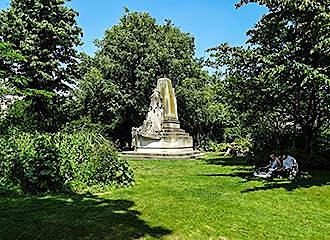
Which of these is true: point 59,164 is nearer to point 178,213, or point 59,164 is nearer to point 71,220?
point 71,220

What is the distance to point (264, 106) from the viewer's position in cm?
1391

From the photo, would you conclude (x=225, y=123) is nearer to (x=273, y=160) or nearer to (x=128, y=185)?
(x=273, y=160)

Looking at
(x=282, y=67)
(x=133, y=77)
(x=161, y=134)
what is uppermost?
(x=133, y=77)

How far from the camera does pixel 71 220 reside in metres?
5.39

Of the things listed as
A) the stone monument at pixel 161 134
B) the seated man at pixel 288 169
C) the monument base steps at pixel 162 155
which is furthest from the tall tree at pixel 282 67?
the stone monument at pixel 161 134

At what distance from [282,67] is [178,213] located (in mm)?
5946

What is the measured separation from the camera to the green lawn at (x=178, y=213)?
15.9ft

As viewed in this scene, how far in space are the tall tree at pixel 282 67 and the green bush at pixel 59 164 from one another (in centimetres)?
572

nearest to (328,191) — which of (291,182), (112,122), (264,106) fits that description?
(291,182)

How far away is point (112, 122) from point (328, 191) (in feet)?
78.1

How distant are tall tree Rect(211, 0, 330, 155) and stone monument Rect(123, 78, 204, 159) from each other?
5223 mm

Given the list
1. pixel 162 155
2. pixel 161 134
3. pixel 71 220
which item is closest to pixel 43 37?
pixel 161 134

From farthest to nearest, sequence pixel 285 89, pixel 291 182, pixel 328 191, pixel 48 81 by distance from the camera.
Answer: pixel 48 81, pixel 285 89, pixel 291 182, pixel 328 191

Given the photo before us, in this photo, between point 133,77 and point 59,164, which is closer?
point 59,164
